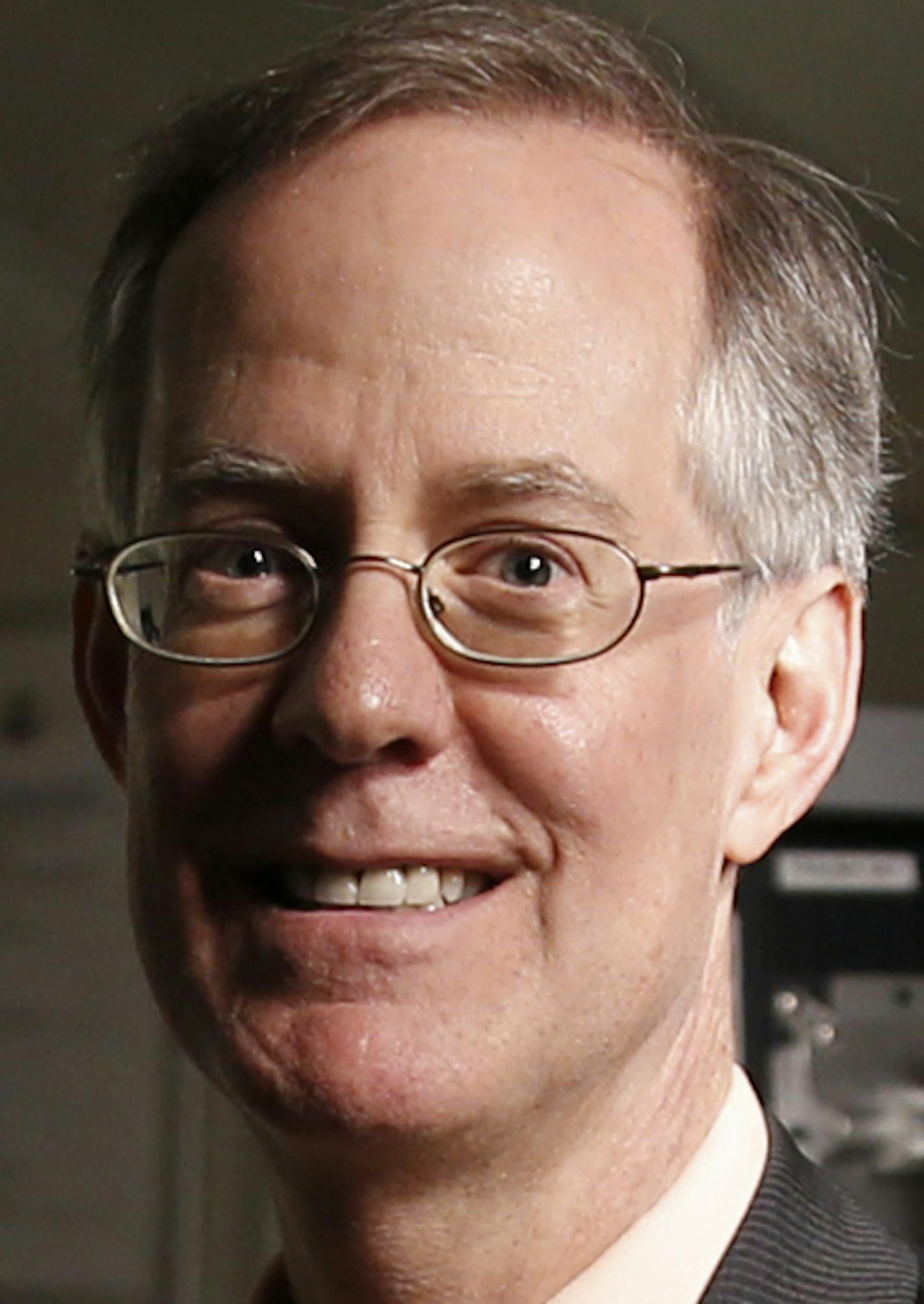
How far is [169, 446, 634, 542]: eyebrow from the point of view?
3.35ft

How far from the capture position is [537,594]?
1.05 m

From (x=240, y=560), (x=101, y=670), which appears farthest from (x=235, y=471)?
(x=101, y=670)

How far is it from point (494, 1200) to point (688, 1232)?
122mm

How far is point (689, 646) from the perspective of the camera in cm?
108

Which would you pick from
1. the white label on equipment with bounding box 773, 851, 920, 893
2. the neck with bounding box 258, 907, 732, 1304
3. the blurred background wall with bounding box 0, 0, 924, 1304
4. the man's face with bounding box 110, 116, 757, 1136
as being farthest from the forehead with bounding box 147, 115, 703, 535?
the blurred background wall with bounding box 0, 0, 924, 1304

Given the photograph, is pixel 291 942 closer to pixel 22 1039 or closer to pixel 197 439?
pixel 197 439

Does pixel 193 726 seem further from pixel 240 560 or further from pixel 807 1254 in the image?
pixel 807 1254

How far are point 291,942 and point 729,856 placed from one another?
0.92ft

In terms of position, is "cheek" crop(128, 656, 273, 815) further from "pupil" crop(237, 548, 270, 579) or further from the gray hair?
the gray hair

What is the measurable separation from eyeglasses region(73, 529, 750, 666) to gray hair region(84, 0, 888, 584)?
9cm

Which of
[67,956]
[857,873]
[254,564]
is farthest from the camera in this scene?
[67,956]

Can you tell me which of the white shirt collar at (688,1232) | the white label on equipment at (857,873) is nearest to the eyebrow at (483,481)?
the white shirt collar at (688,1232)

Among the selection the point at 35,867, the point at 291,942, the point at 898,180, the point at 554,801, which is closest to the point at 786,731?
the point at 554,801

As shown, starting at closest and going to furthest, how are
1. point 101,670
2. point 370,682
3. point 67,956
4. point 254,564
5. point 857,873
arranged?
1. point 370,682
2. point 254,564
3. point 101,670
4. point 857,873
5. point 67,956
